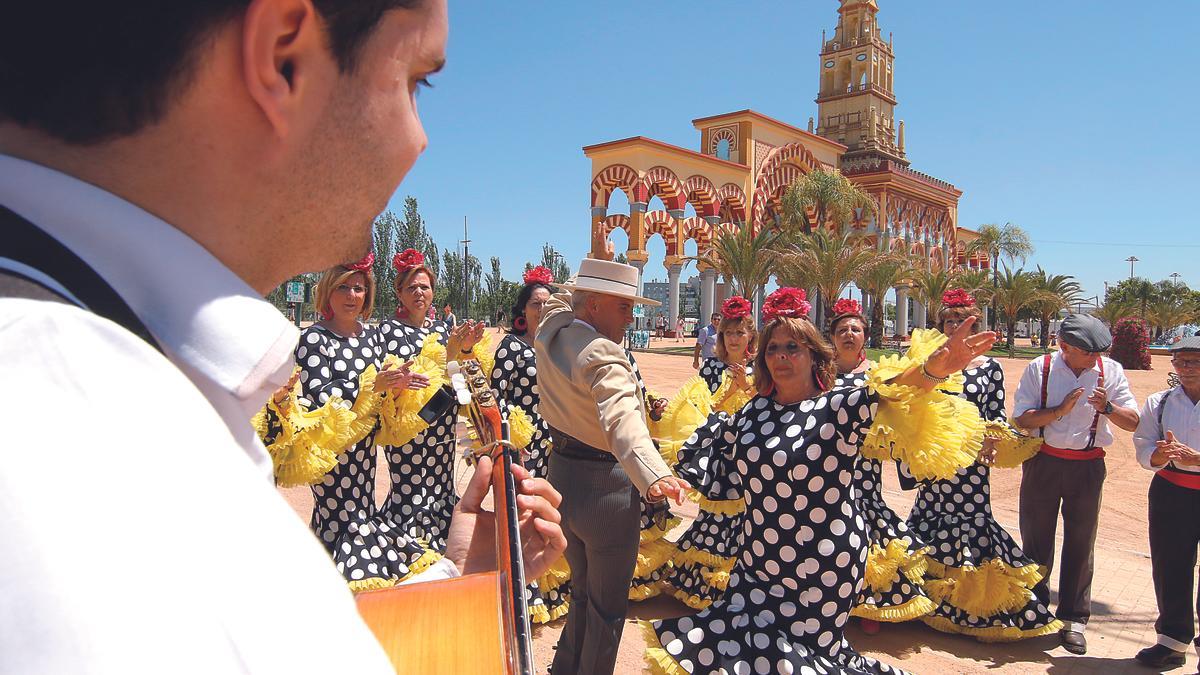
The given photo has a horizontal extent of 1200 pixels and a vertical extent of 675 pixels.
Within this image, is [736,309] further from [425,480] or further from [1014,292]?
[1014,292]

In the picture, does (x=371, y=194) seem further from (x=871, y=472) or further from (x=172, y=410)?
(x=871, y=472)

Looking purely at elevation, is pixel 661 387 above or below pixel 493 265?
below

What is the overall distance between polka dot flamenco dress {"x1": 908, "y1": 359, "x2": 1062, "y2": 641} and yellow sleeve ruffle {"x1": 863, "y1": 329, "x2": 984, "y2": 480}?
157cm

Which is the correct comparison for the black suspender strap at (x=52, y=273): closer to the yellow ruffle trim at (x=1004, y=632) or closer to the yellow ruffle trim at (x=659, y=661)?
the yellow ruffle trim at (x=659, y=661)

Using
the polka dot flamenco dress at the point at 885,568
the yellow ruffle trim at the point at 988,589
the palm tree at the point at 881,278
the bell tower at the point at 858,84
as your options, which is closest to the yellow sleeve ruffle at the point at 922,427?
the polka dot flamenco dress at the point at 885,568

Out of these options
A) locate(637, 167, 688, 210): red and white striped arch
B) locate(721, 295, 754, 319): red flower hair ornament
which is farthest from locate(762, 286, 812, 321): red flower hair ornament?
locate(637, 167, 688, 210): red and white striped arch

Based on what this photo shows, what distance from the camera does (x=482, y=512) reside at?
1.81 m

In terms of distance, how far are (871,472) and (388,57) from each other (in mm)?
4625

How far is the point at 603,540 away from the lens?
348cm

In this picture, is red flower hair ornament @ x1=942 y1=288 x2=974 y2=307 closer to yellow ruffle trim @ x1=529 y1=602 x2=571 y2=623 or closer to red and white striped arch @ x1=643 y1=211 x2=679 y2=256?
yellow ruffle trim @ x1=529 y1=602 x2=571 y2=623

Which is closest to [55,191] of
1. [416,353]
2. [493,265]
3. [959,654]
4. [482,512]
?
[482,512]

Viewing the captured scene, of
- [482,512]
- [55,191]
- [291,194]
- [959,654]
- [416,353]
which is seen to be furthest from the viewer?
[416,353]

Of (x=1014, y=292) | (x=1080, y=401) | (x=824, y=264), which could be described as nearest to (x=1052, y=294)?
(x=1014, y=292)

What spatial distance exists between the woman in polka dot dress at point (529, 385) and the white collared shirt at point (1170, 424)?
3.73m
